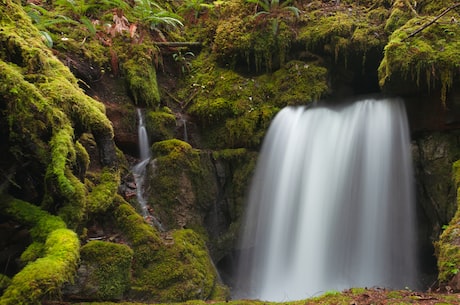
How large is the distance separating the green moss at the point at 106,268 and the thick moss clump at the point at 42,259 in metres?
0.68

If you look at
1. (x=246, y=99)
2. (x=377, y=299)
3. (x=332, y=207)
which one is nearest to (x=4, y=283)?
(x=377, y=299)

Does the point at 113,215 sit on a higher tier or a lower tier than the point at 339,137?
lower

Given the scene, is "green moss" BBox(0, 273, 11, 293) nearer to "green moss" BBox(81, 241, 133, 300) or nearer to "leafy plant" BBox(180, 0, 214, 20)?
"green moss" BBox(81, 241, 133, 300)

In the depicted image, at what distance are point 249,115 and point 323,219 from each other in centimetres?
259

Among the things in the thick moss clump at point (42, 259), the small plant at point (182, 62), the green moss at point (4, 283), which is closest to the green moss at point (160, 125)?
the small plant at point (182, 62)

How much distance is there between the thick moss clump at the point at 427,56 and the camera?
18.5 ft

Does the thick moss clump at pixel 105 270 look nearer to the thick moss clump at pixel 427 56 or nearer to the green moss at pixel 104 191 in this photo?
the green moss at pixel 104 191

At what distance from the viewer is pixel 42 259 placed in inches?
107

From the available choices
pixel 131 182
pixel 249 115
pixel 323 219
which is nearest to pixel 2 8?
pixel 131 182

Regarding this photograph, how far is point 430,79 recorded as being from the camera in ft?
19.1

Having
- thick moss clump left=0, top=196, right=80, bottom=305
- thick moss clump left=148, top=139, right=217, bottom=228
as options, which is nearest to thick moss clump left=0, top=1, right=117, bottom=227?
thick moss clump left=0, top=196, right=80, bottom=305

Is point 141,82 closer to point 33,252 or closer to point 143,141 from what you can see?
point 143,141

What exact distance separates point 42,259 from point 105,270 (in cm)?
116

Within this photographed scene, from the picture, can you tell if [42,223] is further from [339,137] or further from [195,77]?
[195,77]
